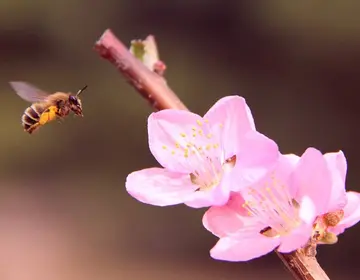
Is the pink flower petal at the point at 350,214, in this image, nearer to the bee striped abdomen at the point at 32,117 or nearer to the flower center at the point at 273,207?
the flower center at the point at 273,207

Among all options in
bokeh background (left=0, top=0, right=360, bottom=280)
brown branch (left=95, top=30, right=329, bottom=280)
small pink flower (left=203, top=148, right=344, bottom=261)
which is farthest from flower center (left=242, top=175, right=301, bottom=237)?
bokeh background (left=0, top=0, right=360, bottom=280)

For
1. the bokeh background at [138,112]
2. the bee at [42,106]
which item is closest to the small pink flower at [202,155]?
the bee at [42,106]

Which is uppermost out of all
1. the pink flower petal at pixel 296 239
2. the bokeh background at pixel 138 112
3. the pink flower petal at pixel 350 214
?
the bokeh background at pixel 138 112

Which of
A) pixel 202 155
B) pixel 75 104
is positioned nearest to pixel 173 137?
pixel 202 155

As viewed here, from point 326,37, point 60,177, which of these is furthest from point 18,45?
point 326,37

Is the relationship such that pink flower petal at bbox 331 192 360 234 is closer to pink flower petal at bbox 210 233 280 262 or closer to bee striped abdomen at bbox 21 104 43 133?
pink flower petal at bbox 210 233 280 262

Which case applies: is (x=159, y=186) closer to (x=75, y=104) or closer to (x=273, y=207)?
(x=273, y=207)

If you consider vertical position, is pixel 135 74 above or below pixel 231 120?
above
